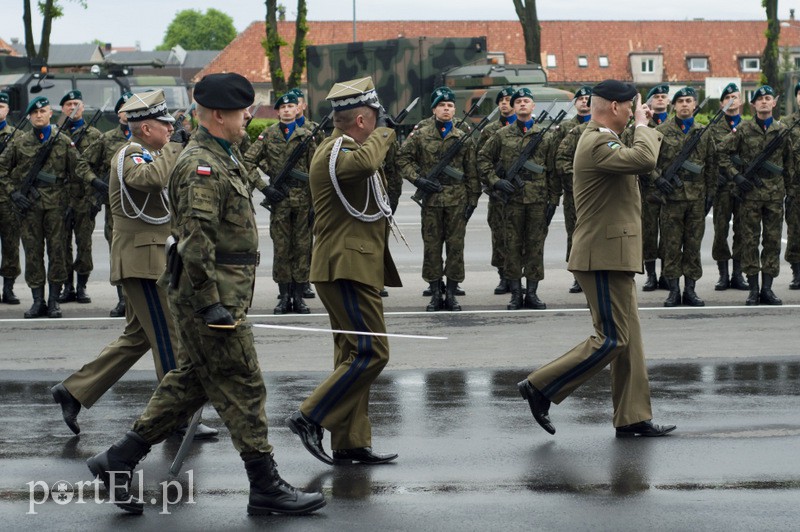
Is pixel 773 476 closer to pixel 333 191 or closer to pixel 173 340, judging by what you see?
pixel 333 191

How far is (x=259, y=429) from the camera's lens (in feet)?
19.3

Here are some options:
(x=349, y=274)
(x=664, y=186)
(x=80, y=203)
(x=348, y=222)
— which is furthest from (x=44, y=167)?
(x=349, y=274)

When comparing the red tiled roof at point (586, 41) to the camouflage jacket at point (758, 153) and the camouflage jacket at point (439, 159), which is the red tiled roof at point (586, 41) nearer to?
the camouflage jacket at point (758, 153)

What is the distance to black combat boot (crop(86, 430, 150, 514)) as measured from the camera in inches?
234

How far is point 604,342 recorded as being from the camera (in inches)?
287

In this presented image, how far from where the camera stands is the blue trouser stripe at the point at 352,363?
679cm

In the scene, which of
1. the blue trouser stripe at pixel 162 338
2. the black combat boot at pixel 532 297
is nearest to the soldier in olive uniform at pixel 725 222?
the black combat boot at pixel 532 297

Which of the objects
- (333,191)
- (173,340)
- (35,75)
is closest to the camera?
(333,191)

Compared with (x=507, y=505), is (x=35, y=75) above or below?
above

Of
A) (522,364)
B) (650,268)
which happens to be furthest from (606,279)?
(650,268)

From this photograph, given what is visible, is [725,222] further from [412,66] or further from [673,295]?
[412,66]

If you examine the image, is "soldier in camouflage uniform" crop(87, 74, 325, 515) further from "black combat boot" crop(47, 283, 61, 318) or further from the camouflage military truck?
the camouflage military truck

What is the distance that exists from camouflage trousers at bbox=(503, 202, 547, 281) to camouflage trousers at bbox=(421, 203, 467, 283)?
46cm

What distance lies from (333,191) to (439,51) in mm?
27727
